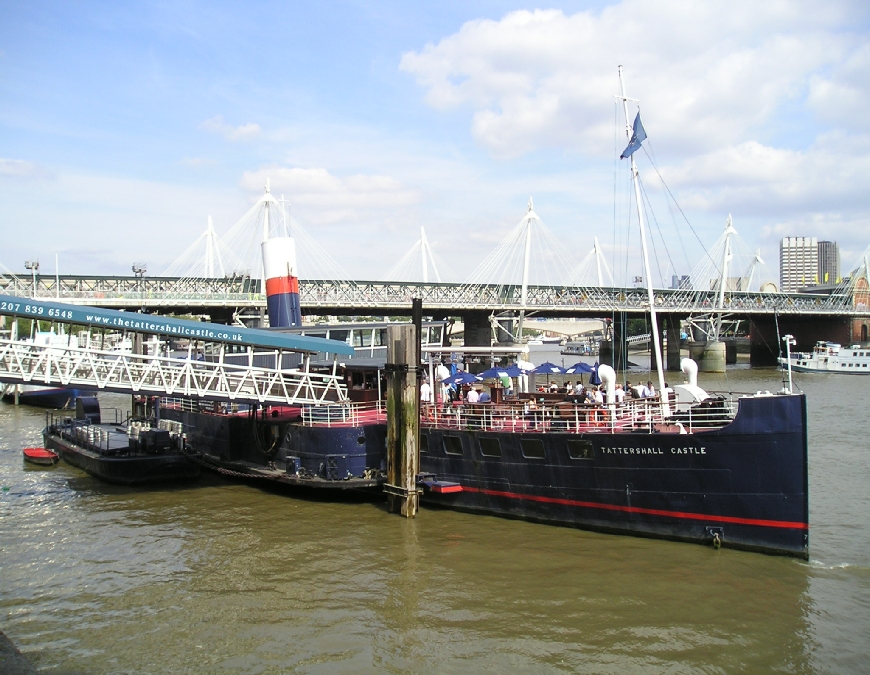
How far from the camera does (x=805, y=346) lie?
11644cm

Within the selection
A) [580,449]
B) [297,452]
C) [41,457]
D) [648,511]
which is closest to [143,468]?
[297,452]

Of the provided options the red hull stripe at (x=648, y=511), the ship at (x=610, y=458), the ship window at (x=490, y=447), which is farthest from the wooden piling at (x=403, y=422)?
the ship window at (x=490, y=447)

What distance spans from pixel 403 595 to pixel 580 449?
7086 mm

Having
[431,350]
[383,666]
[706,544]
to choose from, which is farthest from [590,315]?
[383,666]

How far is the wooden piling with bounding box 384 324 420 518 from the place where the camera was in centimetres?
2342

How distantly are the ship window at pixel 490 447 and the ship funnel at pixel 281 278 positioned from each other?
55.0ft

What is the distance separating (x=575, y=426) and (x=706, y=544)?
494 centimetres

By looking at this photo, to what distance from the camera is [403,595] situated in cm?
1758

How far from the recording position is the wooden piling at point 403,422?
76.8 ft

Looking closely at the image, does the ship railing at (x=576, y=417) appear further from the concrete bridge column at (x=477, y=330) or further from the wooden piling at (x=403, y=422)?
the concrete bridge column at (x=477, y=330)

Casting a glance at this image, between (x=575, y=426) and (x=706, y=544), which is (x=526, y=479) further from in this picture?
(x=706, y=544)

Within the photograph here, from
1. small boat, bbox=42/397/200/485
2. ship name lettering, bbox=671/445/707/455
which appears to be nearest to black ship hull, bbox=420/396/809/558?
ship name lettering, bbox=671/445/707/455

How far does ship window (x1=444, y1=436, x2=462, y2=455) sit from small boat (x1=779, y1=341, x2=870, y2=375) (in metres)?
70.0

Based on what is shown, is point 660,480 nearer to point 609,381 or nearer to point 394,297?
point 609,381
